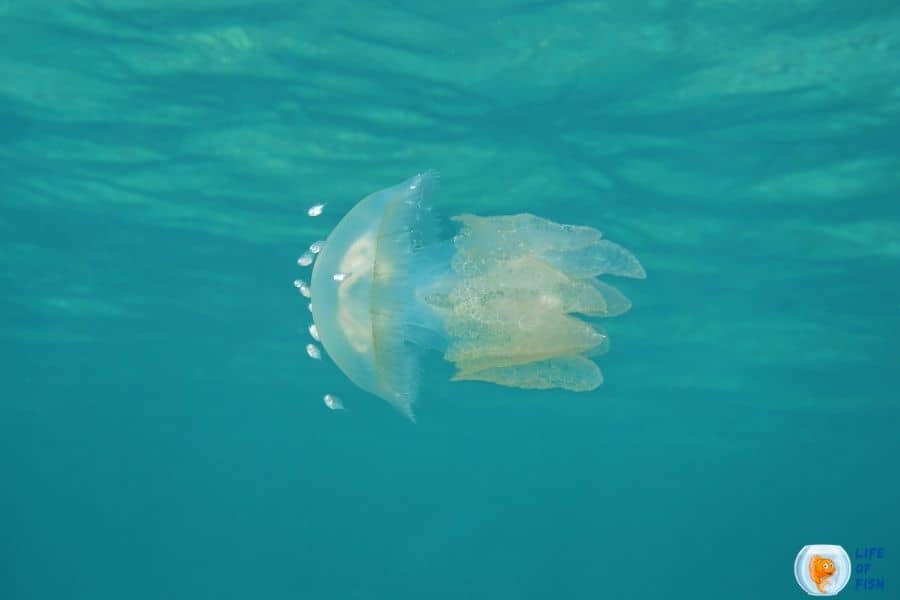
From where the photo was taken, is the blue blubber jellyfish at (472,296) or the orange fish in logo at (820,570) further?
the orange fish in logo at (820,570)

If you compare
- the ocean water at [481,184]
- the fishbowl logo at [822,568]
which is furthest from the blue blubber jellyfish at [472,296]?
the fishbowl logo at [822,568]

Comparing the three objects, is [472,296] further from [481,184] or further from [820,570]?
[481,184]

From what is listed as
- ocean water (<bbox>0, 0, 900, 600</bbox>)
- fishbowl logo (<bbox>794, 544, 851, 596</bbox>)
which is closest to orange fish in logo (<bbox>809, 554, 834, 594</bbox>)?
fishbowl logo (<bbox>794, 544, 851, 596</bbox>)

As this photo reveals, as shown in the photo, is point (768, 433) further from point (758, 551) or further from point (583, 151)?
point (758, 551)

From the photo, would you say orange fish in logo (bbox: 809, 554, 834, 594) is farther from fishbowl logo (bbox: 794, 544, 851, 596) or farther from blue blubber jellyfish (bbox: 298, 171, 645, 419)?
blue blubber jellyfish (bbox: 298, 171, 645, 419)

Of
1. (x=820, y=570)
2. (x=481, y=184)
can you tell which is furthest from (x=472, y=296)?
(x=481, y=184)

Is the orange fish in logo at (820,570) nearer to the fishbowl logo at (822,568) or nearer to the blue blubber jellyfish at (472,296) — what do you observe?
the fishbowl logo at (822,568)

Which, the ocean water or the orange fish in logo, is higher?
the ocean water
